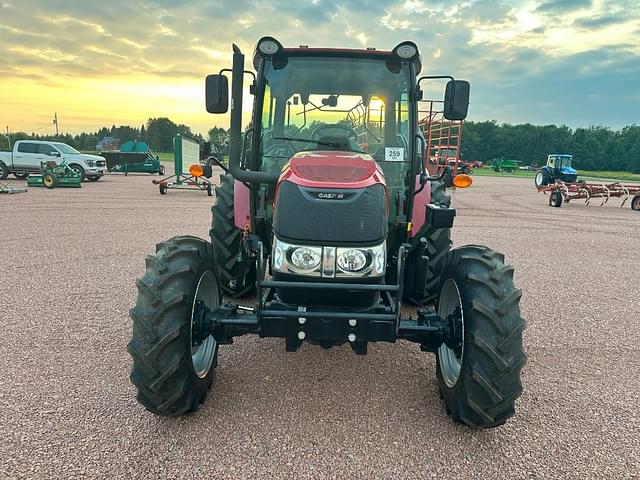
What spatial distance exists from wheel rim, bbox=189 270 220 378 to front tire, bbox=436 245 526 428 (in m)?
1.61

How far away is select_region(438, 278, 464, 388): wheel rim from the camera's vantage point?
288 centimetres

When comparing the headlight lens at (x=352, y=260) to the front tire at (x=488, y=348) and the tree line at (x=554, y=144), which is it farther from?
the tree line at (x=554, y=144)

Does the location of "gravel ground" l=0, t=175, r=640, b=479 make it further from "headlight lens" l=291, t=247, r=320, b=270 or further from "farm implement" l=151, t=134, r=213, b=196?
"farm implement" l=151, t=134, r=213, b=196

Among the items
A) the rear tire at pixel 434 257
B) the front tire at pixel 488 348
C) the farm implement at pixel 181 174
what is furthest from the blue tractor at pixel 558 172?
the front tire at pixel 488 348

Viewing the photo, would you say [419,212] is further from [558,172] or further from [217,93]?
[558,172]

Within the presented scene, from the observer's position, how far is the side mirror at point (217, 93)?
3105 millimetres

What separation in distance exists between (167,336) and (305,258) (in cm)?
90

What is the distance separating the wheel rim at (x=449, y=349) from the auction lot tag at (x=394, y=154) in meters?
1.09

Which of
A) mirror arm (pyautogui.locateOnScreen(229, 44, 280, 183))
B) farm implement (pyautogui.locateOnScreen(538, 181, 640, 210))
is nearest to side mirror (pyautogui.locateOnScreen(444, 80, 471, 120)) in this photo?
mirror arm (pyautogui.locateOnScreen(229, 44, 280, 183))

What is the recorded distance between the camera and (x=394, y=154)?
351cm

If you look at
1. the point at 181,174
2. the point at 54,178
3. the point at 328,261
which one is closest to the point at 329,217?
the point at 328,261

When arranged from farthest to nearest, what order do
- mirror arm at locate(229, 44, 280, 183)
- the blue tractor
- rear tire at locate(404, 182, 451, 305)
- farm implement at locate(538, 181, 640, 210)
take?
1. the blue tractor
2. farm implement at locate(538, 181, 640, 210)
3. rear tire at locate(404, 182, 451, 305)
4. mirror arm at locate(229, 44, 280, 183)

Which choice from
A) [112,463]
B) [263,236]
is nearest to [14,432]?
[112,463]

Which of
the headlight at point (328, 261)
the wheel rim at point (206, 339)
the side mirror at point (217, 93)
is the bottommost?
the wheel rim at point (206, 339)
